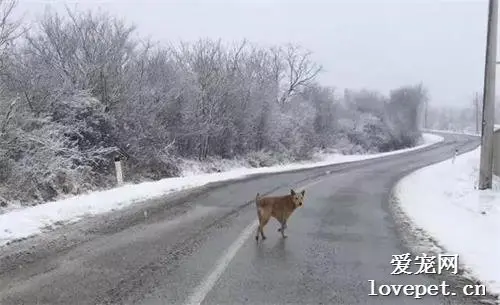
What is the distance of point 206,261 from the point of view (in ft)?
24.7

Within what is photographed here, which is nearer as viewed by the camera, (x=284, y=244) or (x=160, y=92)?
(x=284, y=244)

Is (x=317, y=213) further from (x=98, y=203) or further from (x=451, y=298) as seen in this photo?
(x=451, y=298)

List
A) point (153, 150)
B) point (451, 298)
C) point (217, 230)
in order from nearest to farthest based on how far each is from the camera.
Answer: point (451, 298)
point (217, 230)
point (153, 150)

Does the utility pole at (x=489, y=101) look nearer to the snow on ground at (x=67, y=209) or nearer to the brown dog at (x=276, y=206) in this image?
the brown dog at (x=276, y=206)

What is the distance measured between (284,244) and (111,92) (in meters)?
14.0

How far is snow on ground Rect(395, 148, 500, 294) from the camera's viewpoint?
7368 mm

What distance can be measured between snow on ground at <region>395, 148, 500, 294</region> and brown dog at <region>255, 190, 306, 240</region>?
236 cm

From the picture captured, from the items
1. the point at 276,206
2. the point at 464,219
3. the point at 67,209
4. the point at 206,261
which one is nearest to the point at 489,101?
the point at 464,219

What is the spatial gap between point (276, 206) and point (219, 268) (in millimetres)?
2172

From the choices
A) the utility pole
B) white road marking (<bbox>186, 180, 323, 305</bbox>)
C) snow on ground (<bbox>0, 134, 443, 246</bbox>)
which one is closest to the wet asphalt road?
white road marking (<bbox>186, 180, 323, 305</bbox>)

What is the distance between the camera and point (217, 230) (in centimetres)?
1002

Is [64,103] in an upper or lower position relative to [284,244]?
upper

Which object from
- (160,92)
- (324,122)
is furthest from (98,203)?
(324,122)

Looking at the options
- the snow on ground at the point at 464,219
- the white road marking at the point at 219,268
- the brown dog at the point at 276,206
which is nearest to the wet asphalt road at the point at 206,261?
the white road marking at the point at 219,268
